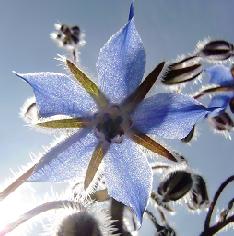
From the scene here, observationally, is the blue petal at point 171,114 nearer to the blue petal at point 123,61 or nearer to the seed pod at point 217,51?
the blue petal at point 123,61

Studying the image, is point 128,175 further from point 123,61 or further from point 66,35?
point 66,35

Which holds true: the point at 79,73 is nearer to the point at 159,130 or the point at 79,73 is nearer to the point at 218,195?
the point at 159,130

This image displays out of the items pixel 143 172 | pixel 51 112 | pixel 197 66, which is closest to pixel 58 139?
pixel 51 112

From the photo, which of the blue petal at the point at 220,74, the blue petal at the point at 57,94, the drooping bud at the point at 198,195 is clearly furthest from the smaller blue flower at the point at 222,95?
the blue petal at the point at 57,94

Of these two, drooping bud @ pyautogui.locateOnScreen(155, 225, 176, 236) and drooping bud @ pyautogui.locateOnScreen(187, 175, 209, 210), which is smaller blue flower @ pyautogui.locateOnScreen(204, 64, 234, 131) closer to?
drooping bud @ pyautogui.locateOnScreen(187, 175, 209, 210)

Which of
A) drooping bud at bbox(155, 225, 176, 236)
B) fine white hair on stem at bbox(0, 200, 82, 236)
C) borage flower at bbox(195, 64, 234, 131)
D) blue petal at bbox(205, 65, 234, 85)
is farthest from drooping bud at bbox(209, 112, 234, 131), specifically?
fine white hair on stem at bbox(0, 200, 82, 236)
